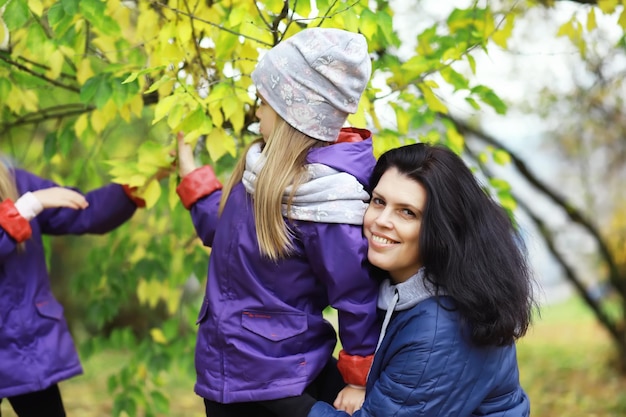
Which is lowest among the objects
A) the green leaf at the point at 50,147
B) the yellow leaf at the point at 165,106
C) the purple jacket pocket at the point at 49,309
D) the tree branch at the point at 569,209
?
the tree branch at the point at 569,209

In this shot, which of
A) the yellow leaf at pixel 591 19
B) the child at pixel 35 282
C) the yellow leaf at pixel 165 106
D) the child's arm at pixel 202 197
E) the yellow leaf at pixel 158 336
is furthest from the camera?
the yellow leaf at pixel 158 336

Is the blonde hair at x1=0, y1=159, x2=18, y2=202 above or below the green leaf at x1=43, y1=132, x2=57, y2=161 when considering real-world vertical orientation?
above

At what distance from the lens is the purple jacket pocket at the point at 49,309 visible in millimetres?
2605

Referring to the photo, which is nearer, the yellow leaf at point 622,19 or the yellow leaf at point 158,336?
the yellow leaf at point 622,19

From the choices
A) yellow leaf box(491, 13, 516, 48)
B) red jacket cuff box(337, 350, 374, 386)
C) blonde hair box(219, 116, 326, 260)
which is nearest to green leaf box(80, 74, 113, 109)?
blonde hair box(219, 116, 326, 260)

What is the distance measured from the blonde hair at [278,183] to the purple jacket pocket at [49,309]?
1.02 meters


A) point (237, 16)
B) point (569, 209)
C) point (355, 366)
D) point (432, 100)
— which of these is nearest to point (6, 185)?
point (237, 16)

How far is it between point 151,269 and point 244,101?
1.33 metres

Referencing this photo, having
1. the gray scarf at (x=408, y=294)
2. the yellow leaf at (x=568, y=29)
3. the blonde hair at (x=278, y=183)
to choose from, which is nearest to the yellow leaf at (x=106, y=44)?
the blonde hair at (x=278, y=183)

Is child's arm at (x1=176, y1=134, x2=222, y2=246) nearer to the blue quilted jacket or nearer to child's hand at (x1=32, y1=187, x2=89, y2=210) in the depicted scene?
child's hand at (x1=32, y1=187, x2=89, y2=210)

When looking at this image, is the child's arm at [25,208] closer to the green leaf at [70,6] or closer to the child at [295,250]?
the green leaf at [70,6]

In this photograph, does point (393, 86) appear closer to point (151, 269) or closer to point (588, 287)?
point (151, 269)

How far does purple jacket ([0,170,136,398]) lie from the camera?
→ 2514 millimetres

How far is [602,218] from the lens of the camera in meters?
7.18
